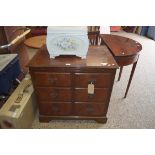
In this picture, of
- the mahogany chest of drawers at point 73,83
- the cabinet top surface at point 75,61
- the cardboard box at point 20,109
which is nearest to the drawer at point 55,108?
the mahogany chest of drawers at point 73,83

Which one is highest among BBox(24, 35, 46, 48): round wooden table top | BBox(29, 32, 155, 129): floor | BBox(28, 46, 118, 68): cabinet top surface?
BBox(28, 46, 118, 68): cabinet top surface

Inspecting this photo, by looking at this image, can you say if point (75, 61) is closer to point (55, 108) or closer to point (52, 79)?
point (52, 79)

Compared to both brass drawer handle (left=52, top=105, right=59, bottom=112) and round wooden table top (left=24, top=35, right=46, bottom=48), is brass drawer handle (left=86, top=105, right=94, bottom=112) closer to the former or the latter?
brass drawer handle (left=52, top=105, right=59, bottom=112)

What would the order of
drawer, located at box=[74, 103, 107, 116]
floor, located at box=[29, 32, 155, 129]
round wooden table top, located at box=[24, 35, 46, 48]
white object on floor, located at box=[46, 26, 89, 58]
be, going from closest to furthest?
white object on floor, located at box=[46, 26, 89, 58] < drawer, located at box=[74, 103, 107, 116] < floor, located at box=[29, 32, 155, 129] < round wooden table top, located at box=[24, 35, 46, 48]

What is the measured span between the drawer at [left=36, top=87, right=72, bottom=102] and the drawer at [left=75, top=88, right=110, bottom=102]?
84 millimetres

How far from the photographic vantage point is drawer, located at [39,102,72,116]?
1531 millimetres

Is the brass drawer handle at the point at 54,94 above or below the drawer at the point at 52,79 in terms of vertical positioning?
below

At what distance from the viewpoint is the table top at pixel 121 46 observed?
157 centimetres

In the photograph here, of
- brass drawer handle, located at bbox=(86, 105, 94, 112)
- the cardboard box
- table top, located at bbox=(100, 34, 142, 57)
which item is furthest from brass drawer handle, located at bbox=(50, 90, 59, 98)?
table top, located at bbox=(100, 34, 142, 57)

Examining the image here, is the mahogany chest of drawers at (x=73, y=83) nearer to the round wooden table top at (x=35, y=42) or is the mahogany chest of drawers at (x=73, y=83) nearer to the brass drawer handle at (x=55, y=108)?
the brass drawer handle at (x=55, y=108)

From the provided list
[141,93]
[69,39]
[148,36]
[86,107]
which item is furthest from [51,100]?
[148,36]

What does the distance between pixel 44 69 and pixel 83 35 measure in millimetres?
426

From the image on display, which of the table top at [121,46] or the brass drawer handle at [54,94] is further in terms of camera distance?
the table top at [121,46]

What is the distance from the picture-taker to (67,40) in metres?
1.30
